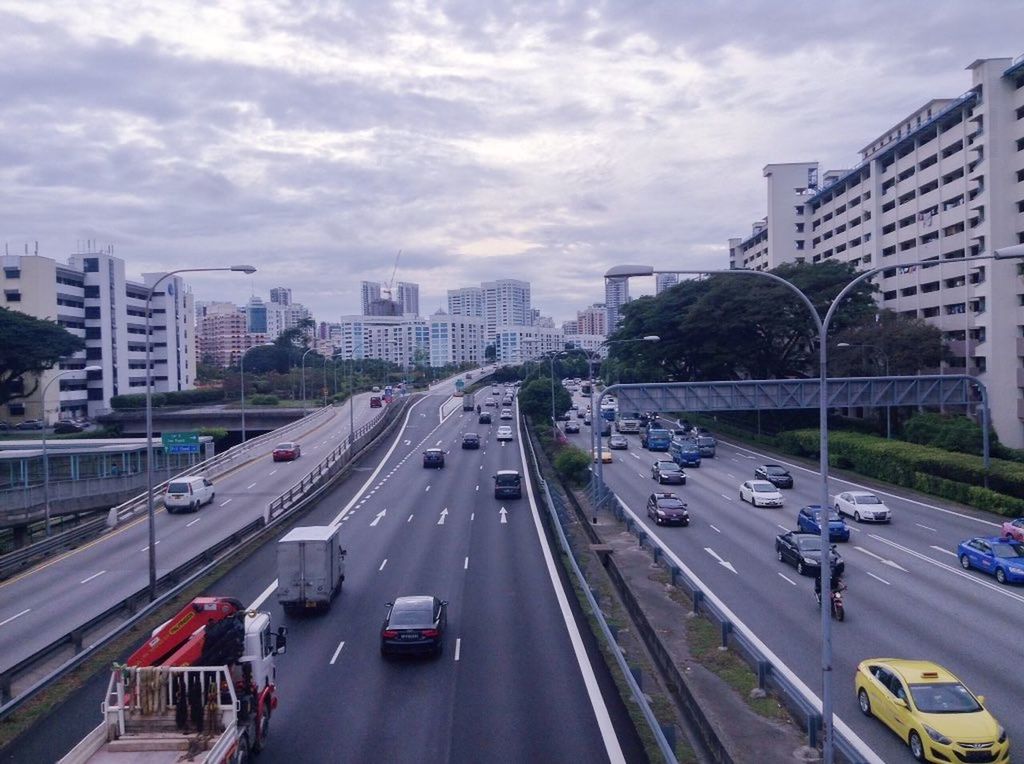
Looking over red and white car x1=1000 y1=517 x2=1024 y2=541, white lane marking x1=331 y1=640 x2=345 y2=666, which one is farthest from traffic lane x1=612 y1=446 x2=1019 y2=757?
white lane marking x1=331 y1=640 x2=345 y2=666

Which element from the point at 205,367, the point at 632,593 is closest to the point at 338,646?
the point at 632,593

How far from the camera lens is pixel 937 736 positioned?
560 inches

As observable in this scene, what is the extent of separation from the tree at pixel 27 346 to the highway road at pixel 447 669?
50.2 metres

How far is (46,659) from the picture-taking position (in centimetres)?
1897

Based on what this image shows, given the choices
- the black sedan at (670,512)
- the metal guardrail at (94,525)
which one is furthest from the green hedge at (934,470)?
the metal guardrail at (94,525)

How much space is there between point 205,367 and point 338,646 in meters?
160

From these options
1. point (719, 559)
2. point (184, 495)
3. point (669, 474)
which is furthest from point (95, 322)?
point (719, 559)

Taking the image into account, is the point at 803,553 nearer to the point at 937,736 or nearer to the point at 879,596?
the point at 879,596

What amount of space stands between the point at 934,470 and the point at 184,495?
40087mm

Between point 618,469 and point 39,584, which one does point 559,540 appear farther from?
point 618,469

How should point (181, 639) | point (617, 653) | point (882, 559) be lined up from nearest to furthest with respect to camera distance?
point (181, 639) < point (617, 653) < point (882, 559)

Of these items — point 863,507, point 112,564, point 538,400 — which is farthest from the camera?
point 538,400

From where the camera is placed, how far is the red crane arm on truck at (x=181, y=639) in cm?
1338

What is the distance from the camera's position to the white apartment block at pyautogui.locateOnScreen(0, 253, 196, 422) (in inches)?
3506
